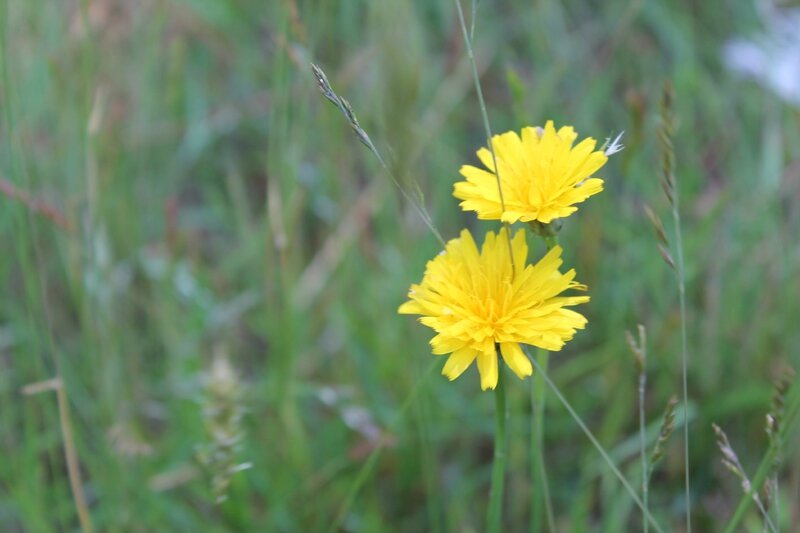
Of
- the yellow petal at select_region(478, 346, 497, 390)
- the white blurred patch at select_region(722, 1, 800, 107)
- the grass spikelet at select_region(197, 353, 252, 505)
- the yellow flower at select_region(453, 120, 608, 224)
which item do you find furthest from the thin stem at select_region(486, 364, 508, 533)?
the white blurred patch at select_region(722, 1, 800, 107)

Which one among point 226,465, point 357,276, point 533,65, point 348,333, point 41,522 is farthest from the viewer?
point 533,65

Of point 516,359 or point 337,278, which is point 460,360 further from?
point 337,278

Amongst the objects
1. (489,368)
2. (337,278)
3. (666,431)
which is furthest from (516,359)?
(337,278)

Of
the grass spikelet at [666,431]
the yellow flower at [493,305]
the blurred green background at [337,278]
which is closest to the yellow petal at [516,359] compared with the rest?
the yellow flower at [493,305]

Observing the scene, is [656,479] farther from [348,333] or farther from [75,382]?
[75,382]

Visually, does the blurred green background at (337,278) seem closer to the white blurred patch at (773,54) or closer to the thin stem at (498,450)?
the white blurred patch at (773,54)

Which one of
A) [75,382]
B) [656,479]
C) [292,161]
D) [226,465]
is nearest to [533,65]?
[292,161]
